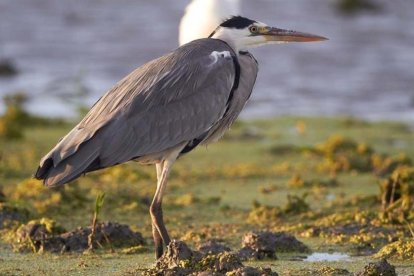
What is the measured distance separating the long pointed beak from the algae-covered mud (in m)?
1.24

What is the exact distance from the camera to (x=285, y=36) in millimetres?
6699

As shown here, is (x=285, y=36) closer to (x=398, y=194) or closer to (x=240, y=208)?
(x=398, y=194)

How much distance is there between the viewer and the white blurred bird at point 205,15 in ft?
21.5

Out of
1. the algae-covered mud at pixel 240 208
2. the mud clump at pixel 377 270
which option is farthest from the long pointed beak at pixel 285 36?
the mud clump at pixel 377 270

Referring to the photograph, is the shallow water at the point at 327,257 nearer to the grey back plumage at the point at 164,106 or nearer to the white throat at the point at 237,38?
the grey back plumage at the point at 164,106

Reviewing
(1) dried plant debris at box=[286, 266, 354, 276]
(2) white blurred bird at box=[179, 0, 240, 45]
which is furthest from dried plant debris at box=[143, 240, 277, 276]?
(2) white blurred bird at box=[179, 0, 240, 45]

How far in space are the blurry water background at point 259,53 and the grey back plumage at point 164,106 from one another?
5.75 meters

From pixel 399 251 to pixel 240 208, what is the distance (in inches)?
85.1

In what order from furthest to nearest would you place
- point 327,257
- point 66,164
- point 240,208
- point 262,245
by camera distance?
point 240,208, point 327,257, point 262,245, point 66,164

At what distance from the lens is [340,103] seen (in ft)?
45.9

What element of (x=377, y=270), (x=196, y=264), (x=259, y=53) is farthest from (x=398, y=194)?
(x=259, y=53)

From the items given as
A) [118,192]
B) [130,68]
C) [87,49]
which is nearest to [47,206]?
[118,192]

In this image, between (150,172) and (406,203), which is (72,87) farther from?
(406,203)

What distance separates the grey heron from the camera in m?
5.95
